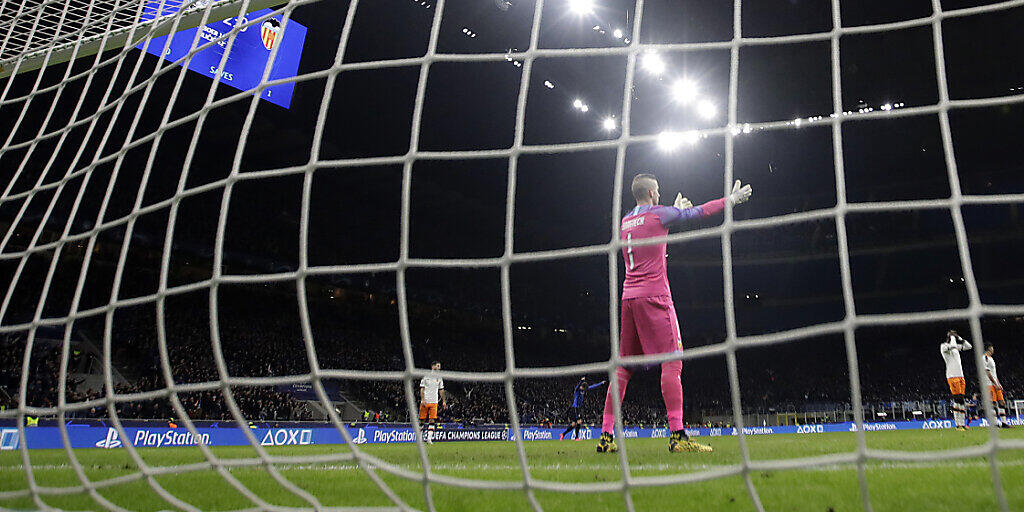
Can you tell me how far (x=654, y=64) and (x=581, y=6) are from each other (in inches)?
92.2

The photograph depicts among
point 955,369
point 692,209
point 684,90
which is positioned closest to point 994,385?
point 955,369

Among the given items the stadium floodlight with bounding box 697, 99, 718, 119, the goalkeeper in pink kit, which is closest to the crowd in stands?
the stadium floodlight with bounding box 697, 99, 718, 119

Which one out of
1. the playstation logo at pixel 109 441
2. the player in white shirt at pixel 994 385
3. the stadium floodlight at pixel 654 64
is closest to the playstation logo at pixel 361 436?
the playstation logo at pixel 109 441

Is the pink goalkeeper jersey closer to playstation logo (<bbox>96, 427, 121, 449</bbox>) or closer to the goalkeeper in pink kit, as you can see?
the goalkeeper in pink kit

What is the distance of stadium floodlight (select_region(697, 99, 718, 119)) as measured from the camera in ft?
46.9

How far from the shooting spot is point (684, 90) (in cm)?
1380

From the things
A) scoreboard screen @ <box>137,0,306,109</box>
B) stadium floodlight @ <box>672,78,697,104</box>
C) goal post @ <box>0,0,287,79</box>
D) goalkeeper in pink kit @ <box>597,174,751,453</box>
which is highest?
stadium floodlight @ <box>672,78,697,104</box>

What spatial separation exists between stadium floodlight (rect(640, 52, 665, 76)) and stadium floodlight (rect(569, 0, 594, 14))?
1.59 metres

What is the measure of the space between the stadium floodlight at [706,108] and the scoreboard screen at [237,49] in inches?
425

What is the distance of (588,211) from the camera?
2016 centimetres

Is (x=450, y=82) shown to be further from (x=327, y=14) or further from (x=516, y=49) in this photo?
(x=327, y=14)

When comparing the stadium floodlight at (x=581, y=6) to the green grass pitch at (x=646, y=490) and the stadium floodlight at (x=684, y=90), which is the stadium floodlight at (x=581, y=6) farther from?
→ the green grass pitch at (x=646, y=490)

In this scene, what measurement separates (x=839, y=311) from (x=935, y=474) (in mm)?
20516

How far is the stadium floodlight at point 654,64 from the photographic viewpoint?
1205 centimetres
